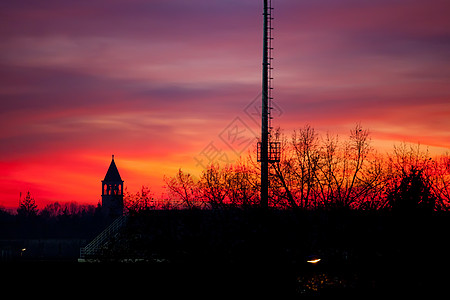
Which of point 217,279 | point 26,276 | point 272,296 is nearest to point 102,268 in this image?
point 26,276

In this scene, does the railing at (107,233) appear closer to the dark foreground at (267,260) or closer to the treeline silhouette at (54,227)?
the dark foreground at (267,260)

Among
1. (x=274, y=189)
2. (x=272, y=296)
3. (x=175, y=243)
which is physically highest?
(x=274, y=189)

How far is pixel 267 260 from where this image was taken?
27484 millimetres

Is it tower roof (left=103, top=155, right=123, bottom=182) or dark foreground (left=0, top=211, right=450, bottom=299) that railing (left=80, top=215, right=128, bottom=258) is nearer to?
dark foreground (left=0, top=211, right=450, bottom=299)

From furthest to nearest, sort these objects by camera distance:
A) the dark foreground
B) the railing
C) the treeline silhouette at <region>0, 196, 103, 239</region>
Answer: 1. the treeline silhouette at <region>0, 196, 103, 239</region>
2. the railing
3. the dark foreground

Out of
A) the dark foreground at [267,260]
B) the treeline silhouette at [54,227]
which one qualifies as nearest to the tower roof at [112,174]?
the treeline silhouette at [54,227]

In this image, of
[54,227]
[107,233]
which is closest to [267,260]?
[107,233]

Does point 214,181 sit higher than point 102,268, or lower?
higher

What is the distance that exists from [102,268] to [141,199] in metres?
12.3

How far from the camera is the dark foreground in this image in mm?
25594

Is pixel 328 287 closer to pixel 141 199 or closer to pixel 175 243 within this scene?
pixel 175 243

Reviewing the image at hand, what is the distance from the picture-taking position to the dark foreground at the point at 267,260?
84.0ft

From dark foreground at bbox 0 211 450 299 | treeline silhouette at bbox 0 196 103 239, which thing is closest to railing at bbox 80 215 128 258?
dark foreground at bbox 0 211 450 299

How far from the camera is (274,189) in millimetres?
36500
